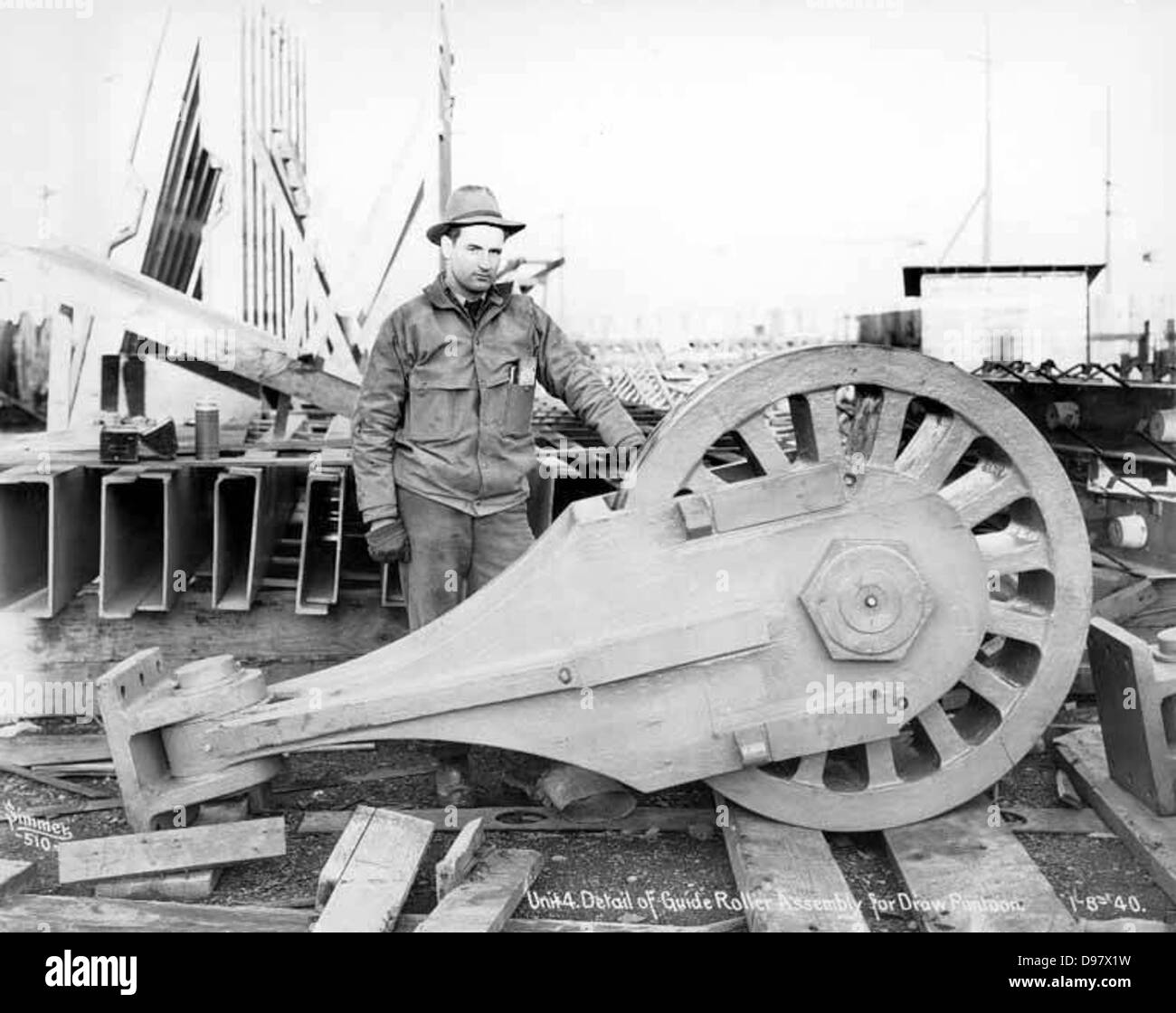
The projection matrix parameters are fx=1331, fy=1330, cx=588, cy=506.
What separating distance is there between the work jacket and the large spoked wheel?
0.59m

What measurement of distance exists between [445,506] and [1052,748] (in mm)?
1967

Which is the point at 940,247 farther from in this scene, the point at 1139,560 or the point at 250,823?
the point at 250,823

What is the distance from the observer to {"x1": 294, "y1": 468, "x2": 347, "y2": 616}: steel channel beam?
189 inches

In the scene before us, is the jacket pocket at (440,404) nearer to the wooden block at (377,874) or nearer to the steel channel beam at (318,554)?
the steel channel beam at (318,554)

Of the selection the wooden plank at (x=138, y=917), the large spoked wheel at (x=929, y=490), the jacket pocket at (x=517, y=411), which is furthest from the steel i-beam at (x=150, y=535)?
the large spoked wheel at (x=929, y=490)

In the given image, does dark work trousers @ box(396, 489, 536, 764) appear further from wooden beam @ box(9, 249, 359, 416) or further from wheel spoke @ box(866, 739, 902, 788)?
wooden beam @ box(9, 249, 359, 416)

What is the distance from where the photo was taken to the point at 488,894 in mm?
3123

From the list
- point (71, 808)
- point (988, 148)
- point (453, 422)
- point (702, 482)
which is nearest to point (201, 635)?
point (71, 808)

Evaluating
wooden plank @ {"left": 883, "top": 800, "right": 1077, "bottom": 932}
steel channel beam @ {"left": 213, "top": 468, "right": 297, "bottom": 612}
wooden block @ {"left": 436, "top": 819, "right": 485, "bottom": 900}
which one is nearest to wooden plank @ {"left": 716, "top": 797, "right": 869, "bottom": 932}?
wooden plank @ {"left": 883, "top": 800, "right": 1077, "bottom": 932}

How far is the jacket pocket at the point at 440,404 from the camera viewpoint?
3951 mm

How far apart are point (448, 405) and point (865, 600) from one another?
4.52 feet

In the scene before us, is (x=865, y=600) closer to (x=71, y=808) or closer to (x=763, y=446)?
(x=763, y=446)

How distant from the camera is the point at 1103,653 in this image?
3699 millimetres

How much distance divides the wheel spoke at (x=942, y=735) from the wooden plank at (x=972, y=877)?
175 millimetres
